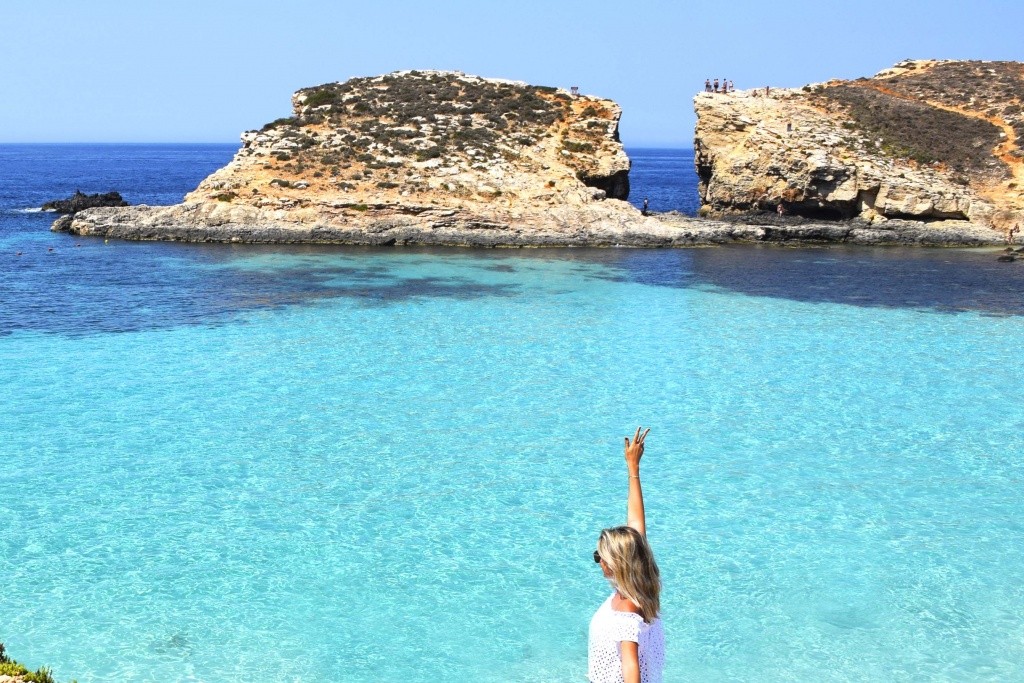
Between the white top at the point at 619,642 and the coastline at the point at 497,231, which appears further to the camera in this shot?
the coastline at the point at 497,231

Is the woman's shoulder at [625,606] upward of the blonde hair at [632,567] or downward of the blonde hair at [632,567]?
downward

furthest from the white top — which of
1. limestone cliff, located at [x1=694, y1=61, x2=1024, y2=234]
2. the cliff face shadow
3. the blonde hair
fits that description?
limestone cliff, located at [x1=694, y1=61, x2=1024, y2=234]

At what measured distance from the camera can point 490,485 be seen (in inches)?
561

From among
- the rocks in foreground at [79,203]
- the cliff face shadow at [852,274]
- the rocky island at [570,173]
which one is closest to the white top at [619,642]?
the cliff face shadow at [852,274]

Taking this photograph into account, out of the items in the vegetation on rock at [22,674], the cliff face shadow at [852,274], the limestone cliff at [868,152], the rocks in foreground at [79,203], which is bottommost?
the vegetation on rock at [22,674]

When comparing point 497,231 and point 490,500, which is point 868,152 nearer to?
point 497,231

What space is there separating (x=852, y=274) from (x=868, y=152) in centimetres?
1693

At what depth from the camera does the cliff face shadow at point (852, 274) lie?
31.5 m

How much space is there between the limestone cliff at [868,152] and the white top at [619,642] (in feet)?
156

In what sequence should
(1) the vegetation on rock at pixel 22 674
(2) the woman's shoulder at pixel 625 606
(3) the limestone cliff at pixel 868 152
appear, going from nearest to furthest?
(2) the woman's shoulder at pixel 625 606
(1) the vegetation on rock at pixel 22 674
(3) the limestone cliff at pixel 868 152

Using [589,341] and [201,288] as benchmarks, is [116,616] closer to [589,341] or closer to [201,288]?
[589,341]

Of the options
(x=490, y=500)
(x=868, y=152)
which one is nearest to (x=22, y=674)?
(x=490, y=500)

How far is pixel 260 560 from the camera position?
11500 mm

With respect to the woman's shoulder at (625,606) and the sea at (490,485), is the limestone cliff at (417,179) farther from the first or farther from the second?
the woman's shoulder at (625,606)
